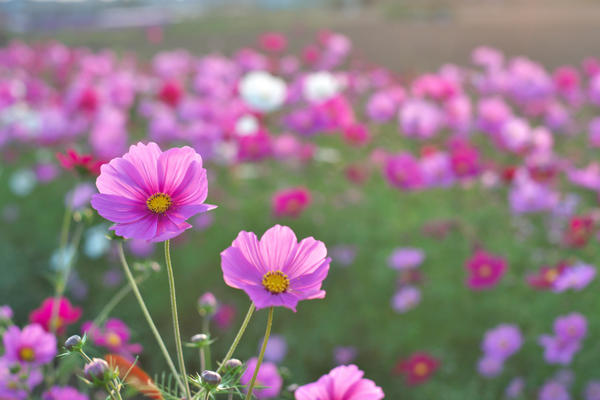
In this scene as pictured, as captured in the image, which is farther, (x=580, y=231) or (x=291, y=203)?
(x=291, y=203)

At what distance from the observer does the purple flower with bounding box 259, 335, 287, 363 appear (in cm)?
186

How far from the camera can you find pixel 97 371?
475 millimetres

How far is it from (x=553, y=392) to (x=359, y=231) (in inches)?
35.9

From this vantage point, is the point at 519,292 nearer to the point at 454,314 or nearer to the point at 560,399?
the point at 454,314

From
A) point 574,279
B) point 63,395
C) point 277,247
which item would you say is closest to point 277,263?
point 277,247

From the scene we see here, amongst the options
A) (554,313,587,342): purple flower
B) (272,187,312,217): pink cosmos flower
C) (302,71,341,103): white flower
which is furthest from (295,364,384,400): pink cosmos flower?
(302,71,341,103): white flower

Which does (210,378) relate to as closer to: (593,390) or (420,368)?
(420,368)

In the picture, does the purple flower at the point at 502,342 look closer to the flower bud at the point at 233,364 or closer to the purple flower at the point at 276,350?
the purple flower at the point at 276,350

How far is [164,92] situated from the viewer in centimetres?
261

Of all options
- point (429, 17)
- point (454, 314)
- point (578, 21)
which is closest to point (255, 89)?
point (454, 314)

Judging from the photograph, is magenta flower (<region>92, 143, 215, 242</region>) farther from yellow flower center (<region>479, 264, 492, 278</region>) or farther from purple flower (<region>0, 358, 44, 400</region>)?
yellow flower center (<region>479, 264, 492, 278</region>)

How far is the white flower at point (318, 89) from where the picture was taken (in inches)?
106

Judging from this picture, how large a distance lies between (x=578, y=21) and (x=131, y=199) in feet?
17.4

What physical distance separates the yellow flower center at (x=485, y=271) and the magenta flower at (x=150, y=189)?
3.81 feet
